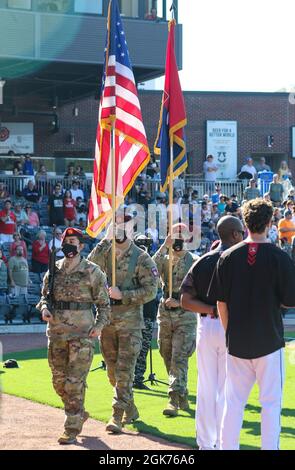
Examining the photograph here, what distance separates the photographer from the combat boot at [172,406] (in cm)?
1103

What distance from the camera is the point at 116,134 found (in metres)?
11.6

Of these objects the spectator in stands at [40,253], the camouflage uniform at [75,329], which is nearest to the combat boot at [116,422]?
the camouflage uniform at [75,329]

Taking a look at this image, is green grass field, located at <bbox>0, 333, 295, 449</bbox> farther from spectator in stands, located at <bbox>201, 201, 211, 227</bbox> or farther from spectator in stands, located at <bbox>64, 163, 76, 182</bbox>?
spectator in stands, located at <bbox>64, 163, 76, 182</bbox>

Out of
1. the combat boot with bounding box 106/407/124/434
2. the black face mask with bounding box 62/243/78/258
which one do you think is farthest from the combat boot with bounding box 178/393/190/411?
the black face mask with bounding box 62/243/78/258

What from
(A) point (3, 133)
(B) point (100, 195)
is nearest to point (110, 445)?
(B) point (100, 195)

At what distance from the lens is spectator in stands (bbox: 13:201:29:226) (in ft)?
81.1

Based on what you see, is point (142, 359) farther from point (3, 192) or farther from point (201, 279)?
point (3, 192)

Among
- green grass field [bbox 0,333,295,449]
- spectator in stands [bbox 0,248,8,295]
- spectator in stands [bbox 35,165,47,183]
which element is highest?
spectator in stands [bbox 35,165,47,183]

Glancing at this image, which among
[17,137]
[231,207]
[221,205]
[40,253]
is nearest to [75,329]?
[40,253]

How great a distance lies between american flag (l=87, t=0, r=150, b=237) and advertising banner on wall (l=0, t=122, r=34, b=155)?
25.6m

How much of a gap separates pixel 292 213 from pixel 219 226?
17913 millimetres

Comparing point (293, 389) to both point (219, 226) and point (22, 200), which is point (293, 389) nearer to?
point (219, 226)

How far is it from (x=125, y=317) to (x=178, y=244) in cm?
162

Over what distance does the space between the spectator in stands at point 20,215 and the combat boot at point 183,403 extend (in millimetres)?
13848
